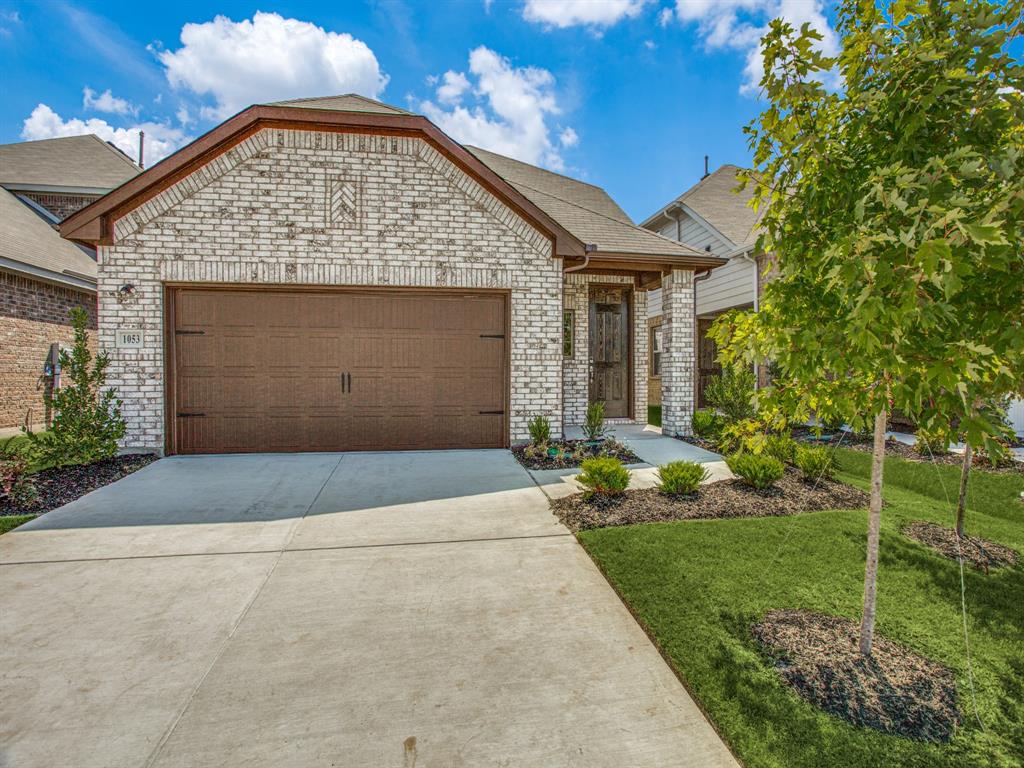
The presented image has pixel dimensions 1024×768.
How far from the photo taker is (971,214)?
1.75 metres

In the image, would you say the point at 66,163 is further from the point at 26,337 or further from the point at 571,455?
the point at 571,455

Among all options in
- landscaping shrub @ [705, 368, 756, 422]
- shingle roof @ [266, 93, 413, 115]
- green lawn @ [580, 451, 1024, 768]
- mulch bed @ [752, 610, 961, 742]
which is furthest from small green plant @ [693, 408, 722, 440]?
shingle roof @ [266, 93, 413, 115]

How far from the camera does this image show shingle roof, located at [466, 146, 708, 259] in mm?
8773

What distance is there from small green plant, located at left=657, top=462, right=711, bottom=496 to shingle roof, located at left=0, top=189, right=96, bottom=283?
12.0m

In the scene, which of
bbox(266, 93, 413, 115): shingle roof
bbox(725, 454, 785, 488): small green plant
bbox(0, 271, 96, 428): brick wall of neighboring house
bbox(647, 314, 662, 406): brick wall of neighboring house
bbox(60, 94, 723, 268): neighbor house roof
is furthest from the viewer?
bbox(647, 314, 662, 406): brick wall of neighboring house

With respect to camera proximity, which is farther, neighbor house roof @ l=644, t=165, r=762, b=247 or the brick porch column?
neighbor house roof @ l=644, t=165, r=762, b=247

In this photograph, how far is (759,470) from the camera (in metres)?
5.19

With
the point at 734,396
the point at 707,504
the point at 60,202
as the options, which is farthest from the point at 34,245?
the point at 734,396

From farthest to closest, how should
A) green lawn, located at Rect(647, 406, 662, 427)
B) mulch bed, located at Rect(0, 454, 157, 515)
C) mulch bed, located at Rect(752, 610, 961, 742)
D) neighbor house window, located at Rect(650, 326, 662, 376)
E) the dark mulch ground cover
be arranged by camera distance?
1. neighbor house window, located at Rect(650, 326, 662, 376)
2. green lawn, located at Rect(647, 406, 662, 427)
3. the dark mulch ground cover
4. mulch bed, located at Rect(0, 454, 157, 515)
5. mulch bed, located at Rect(752, 610, 961, 742)

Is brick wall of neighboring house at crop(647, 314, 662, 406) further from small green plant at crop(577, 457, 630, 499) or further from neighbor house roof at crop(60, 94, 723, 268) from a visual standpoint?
small green plant at crop(577, 457, 630, 499)

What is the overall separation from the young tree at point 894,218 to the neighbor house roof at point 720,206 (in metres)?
9.62

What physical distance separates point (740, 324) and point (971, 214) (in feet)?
3.08

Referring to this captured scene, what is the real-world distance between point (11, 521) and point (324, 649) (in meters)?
3.93

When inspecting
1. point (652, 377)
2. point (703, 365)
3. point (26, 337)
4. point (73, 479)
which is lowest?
point (73, 479)
